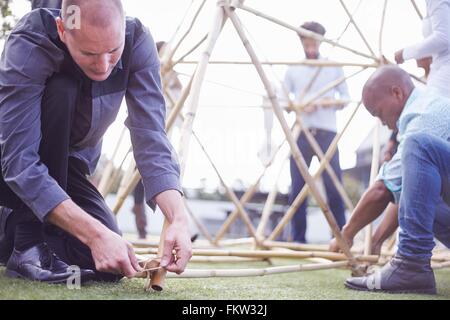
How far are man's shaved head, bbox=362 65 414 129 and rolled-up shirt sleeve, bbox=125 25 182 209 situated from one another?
2.41ft

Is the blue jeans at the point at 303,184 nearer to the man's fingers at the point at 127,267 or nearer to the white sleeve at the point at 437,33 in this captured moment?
the white sleeve at the point at 437,33

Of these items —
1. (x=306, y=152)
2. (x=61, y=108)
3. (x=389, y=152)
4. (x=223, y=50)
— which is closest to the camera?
(x=61, y=108)

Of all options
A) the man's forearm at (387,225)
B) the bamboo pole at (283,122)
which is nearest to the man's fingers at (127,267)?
the bamboo pole at (283,122)

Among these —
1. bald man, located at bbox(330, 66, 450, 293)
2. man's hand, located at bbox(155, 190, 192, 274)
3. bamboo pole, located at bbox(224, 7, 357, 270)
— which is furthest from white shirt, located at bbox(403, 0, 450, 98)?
man's hand, located at bbox(155, 190, 192, 274)

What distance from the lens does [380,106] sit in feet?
6.01

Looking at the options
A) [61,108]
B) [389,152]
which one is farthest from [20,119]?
[389,152]

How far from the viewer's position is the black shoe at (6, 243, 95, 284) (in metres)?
1.25

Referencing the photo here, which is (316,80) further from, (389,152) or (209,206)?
(209,206)

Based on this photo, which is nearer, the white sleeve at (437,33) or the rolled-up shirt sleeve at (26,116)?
the rolled-up shirt sleeve at (26,116)

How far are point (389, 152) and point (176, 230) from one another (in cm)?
144

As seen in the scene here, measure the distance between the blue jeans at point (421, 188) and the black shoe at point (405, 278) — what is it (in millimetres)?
23

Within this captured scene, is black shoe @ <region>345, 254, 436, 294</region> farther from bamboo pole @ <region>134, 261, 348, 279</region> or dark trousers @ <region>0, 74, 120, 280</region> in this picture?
dark trousers @ <region>0, 74, 120, 280</region>

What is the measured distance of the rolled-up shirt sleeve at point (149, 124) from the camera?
128cm

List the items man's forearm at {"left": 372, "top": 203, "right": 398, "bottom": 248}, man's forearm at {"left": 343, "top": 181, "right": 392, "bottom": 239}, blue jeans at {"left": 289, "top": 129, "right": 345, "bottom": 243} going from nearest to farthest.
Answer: man's forearm at {"left": 343, "top": 181, "right": 392, "bottom": 239} < man's forearm at {"left": 372, "top": 203, "right": 398, "bottom": 248} < blue jeans at {"left": 289, "top": 129, "right": 345, "bottom": 243}
